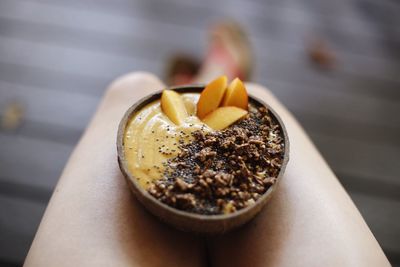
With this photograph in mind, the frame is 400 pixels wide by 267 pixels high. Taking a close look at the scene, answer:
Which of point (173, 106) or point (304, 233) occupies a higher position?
point (173, 106)

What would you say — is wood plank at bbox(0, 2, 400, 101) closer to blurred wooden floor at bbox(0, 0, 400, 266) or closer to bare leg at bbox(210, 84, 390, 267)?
blurred wooden floor at bbox(0, 0, 400, 266)

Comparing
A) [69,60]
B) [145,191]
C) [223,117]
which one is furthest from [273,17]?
[145,191]

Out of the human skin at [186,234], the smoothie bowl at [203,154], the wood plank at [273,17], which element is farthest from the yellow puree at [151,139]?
the wood plank at [273,17]

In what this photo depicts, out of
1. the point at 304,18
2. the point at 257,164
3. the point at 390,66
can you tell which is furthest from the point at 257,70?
the point at 257,164

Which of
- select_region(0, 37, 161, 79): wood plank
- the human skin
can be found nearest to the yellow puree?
the human skin

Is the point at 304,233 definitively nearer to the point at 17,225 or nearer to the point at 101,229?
the point at 101,229

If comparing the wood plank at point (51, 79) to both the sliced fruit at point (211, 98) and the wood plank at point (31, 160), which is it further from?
the sliced fruit at point (211, 98)
